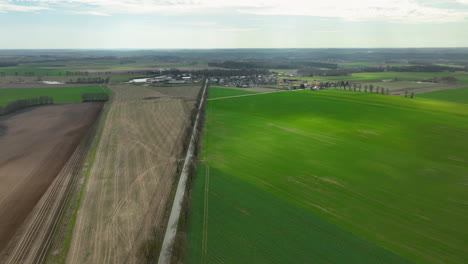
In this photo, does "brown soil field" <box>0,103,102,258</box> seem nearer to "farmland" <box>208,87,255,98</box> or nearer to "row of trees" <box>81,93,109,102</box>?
"row of trees" <box>81,93,109,102</box>

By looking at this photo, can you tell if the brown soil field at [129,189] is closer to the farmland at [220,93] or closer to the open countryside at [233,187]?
the open countryside at [233,187]

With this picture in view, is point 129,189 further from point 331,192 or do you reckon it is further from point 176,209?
point 331,192

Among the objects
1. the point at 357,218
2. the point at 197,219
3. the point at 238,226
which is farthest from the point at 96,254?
the point at 357,218

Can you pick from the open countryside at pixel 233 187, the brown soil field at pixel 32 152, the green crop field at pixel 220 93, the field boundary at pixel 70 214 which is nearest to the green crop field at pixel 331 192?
the open countryside at pixel 233 187

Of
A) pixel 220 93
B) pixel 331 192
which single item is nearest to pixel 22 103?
pixel 220 93

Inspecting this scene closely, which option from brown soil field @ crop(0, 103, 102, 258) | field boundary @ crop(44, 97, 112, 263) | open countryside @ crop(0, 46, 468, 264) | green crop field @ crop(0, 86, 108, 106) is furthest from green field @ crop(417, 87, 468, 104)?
green crop field @ crop(0, 86, 108, 106)

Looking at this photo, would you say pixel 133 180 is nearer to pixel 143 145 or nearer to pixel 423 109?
pixel 143 145
